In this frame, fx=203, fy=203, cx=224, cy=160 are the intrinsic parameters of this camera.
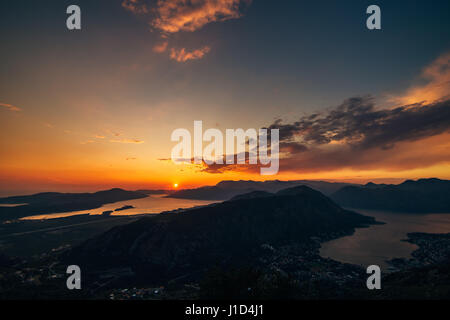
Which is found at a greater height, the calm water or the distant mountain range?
Answer: the distant mountain range

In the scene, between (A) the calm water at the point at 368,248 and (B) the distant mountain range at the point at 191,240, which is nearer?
(B) the distant mountain range at the point at 191,240

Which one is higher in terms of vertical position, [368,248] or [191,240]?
[191,240]

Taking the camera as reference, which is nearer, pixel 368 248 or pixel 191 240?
pixel 191 240

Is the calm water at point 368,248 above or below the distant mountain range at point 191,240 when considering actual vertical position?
below

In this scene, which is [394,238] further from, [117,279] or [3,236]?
[3,236]

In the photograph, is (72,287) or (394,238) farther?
(394,238)

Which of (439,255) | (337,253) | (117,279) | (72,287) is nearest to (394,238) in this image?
(439,255)

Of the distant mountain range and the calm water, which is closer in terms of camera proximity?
A: the distant mountain range
